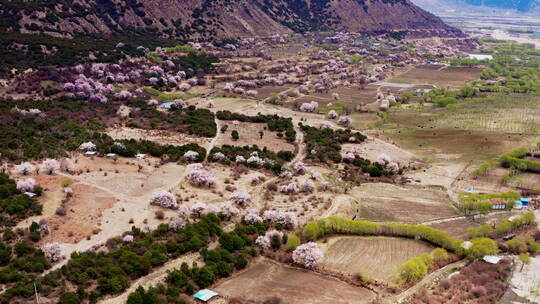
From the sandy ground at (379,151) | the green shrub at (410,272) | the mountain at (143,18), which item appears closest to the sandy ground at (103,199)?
the green shrub at (410,272)

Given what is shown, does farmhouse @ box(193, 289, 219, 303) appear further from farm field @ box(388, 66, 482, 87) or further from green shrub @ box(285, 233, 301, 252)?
farm field @ box(388, 66, 482, 87)

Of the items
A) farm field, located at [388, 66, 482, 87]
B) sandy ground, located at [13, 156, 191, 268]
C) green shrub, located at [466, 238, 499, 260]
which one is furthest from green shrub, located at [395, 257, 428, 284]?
farm field, located at [388, 66, 482, 87]

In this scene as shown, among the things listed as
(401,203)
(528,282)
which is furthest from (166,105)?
(528,282)

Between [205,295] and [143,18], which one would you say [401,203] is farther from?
[143,18]

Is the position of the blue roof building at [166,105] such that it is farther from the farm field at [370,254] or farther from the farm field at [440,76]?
the farm field at [440,76]

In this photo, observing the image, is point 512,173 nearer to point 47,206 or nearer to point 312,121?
point 312,121

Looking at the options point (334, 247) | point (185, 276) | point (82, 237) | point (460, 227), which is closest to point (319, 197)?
point (334, 247)
